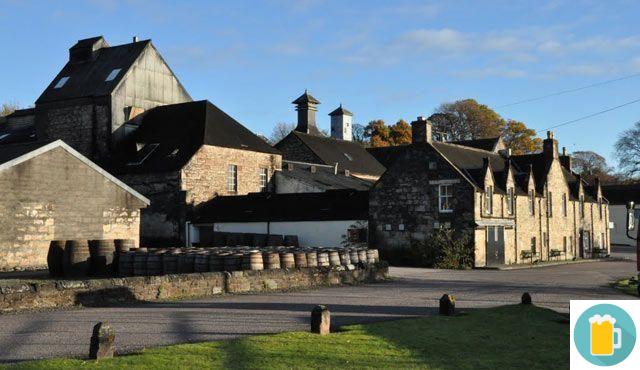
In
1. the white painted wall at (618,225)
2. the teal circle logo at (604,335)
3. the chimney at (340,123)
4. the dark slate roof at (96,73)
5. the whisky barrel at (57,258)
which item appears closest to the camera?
the teal circle logo at (604,335)

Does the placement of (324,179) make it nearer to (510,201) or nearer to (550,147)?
(510,201)

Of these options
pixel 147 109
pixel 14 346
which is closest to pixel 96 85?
pixel 147 109

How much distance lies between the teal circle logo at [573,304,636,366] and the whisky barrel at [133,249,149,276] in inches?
631

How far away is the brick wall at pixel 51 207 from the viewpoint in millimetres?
27469

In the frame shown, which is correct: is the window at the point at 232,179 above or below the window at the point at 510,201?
above

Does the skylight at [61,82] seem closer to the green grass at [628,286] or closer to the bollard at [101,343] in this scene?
the green grass at [628,286]

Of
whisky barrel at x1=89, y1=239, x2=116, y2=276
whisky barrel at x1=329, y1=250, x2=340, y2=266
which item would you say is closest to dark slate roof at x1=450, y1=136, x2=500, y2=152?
whisky barrel at x1=329, y1=250, x2=340, y2=266

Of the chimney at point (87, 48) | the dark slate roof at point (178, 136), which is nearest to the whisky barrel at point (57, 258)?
the dark slate roof at point (178, 136)

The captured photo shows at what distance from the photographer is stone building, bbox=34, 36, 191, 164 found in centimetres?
4675

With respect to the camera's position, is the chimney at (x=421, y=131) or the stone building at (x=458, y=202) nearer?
the stone building at (x=458, y=202)

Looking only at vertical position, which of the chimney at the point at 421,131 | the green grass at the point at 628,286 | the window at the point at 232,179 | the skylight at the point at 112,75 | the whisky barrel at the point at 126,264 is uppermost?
the skylight at the point at 112,75

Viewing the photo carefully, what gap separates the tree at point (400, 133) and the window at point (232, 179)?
42.4 meters

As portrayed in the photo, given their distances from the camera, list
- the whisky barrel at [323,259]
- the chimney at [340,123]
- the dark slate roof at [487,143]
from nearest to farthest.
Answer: the whisky barrel at [323,259] → the dark slate roof at [487,143] → the chimney at [340,123]

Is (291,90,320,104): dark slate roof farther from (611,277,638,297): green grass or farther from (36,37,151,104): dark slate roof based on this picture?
(611,277,638,297): green grass
